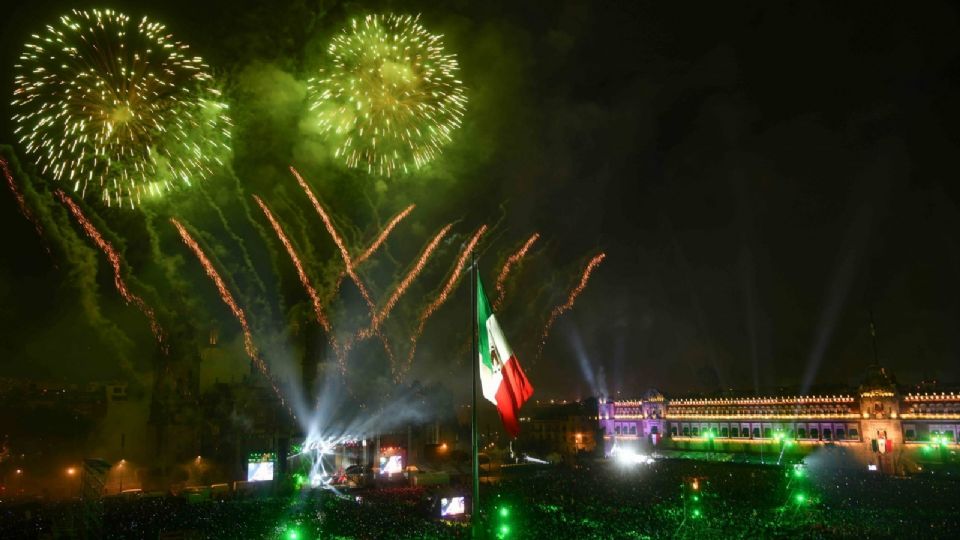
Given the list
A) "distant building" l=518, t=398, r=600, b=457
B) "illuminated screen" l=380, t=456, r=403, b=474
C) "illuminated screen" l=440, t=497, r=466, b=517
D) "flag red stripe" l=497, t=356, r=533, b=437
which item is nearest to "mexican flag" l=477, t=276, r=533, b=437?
"flag red stripe" l=497, t=356, r=533, b=437

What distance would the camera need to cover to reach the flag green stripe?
40.7 feet

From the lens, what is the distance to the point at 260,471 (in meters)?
40.1

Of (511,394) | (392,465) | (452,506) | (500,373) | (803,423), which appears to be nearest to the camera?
(511,394)

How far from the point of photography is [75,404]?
152ft

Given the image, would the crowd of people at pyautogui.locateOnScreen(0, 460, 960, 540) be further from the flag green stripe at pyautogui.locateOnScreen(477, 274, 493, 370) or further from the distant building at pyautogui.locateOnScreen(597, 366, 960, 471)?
the distant building at pyautogui.locateOnScreen(597, 366, 960, 471)

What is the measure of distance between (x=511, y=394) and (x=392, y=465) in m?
36.7

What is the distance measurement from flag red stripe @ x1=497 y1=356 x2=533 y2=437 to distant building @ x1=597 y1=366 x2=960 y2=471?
156 ft

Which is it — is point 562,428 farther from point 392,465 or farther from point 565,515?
point 565,515

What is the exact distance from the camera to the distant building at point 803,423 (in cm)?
5108

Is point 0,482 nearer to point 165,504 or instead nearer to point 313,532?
point 165,504

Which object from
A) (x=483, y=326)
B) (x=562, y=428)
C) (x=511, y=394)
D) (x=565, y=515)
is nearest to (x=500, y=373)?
(x=511, y=394)

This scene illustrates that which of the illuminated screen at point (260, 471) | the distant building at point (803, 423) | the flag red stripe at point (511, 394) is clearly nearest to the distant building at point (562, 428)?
the distant building at point (803, 423)

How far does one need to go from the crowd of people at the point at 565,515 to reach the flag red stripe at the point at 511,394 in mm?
6606

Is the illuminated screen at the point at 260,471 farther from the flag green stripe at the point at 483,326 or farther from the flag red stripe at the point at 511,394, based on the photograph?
the flag red stripe at the point at 511,394
